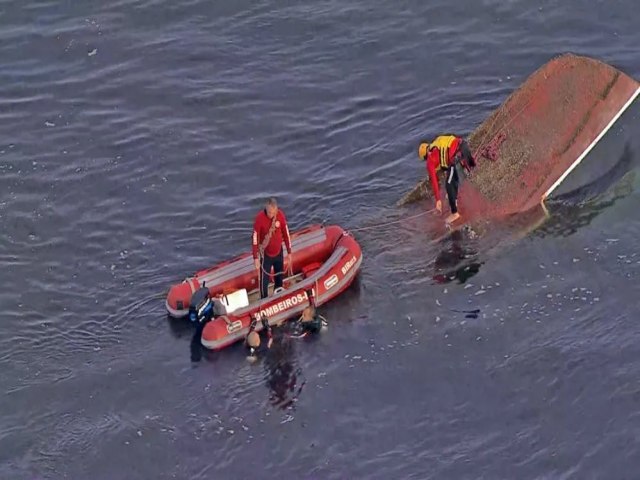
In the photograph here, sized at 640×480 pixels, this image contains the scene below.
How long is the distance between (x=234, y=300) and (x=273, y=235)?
1469mm

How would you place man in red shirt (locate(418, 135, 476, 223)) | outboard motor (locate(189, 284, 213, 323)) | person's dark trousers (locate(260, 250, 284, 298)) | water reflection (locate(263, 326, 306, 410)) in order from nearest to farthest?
water reflection (locate(263, 326, 306, 410))
outboard motor (locate(189, 284, 213, 323))
person's dark trousers (locate(260, 250, 284, 298))
man in red shirt (locate(418, 135, 476, 223))

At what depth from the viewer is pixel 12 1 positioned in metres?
34.8

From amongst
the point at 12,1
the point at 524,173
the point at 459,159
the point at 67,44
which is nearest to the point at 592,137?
the point at 524,173

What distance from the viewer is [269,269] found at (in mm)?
22906

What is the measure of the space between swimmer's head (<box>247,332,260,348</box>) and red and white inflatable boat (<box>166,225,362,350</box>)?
0.22 metres

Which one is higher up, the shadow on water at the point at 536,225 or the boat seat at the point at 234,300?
the boat seat at the point at 234,300

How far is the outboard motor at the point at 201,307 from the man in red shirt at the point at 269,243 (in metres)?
1.07

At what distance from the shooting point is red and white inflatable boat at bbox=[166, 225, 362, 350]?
22328mm

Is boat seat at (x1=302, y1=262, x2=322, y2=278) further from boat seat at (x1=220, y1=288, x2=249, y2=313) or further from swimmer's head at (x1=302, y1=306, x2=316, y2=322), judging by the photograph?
boat seat at (x1=220, y1=288, x2=249, y2=313)

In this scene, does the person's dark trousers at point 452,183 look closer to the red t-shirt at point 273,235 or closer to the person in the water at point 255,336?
the red t-shirt at point 273,235

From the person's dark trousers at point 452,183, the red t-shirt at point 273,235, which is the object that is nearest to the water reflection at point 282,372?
the red t-shirt at point 273,235

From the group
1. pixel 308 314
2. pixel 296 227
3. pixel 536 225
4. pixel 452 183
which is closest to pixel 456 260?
pixel 452 183

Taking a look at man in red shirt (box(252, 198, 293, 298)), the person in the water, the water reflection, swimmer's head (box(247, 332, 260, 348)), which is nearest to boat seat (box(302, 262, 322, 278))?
man in red shirt (box(252, 198, 293, 298))

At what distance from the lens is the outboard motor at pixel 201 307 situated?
73.5 feet
